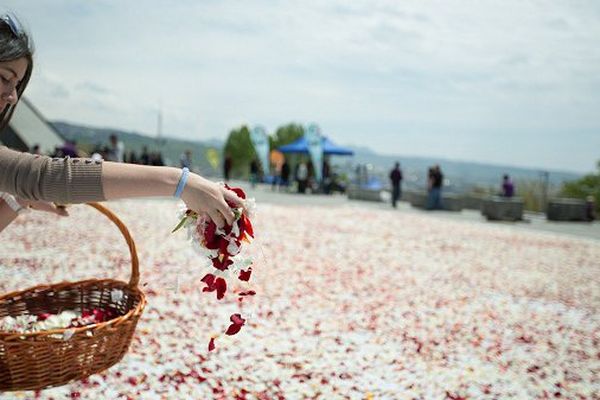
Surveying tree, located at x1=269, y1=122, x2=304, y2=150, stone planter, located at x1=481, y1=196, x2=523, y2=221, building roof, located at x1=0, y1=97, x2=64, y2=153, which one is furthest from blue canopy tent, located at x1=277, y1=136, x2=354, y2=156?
tree, located at x1=269, y1=122, x2=304, y2=150

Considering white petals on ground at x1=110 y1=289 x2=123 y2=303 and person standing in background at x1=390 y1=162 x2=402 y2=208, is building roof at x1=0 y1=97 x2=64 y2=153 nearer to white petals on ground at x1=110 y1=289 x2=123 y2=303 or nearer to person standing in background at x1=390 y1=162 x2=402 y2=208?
person standing in background at x1=390 y1=162 x2=402 y2=208

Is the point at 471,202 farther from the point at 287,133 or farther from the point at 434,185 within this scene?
the point at 287,133

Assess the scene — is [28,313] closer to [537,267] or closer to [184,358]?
[184,358]

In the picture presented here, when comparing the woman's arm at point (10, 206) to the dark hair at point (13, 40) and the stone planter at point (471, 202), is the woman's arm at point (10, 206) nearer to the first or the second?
the dark hair at point (13, 40)

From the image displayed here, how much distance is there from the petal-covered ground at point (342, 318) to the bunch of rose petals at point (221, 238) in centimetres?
12

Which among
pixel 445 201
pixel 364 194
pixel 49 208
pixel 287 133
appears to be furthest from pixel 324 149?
pixel 287 133

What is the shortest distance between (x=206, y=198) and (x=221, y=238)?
0.28 meters

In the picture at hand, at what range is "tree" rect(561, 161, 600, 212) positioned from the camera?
81.2 ft

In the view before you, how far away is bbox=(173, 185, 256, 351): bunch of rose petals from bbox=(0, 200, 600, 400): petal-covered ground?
0.12m

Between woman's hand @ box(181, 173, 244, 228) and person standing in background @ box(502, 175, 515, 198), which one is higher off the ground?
person standing in background @ box(502, 175, 515, 198)

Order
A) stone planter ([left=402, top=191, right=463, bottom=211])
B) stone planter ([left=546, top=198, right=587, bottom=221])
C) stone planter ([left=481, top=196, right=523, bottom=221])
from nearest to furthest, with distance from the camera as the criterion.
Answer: stone planter ([left=481, top=196, right=523, bottom=221]) < stone planter ([left=546, top=198, right=587, bottom=221]) < stone planter ([left=402, top=191, right=463, bottom=211])

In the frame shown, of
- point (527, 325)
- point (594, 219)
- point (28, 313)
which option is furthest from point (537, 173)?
point (28, 313)

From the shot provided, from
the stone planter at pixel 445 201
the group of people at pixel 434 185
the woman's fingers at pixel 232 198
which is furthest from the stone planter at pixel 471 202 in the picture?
the woman's fingers at pixel 232 198

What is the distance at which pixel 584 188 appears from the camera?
25.5m
